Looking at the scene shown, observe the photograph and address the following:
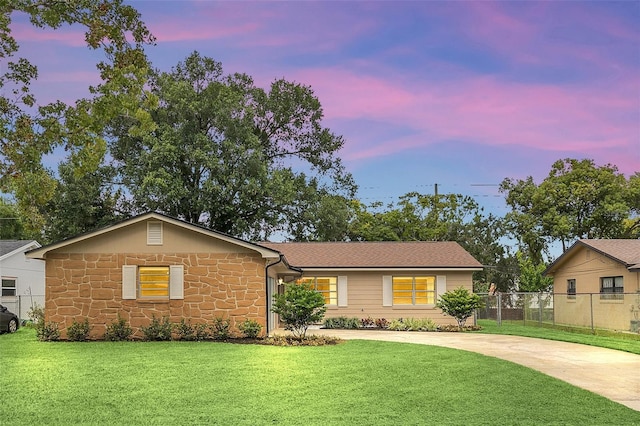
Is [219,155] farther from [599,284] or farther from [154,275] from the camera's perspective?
[599,284]

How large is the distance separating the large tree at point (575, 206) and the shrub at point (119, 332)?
30.8m

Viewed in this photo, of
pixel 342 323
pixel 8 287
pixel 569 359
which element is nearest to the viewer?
pixel 569 359

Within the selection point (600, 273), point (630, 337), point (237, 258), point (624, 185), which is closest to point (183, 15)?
point (237, 258)

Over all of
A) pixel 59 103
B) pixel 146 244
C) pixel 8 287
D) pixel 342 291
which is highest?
pixel 59 103

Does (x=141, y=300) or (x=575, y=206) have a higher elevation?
(x=575, y=206)

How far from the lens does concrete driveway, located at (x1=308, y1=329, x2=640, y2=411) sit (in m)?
10.9

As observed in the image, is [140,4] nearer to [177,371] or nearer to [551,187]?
[177,371]

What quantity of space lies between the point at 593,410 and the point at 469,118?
20822 mm

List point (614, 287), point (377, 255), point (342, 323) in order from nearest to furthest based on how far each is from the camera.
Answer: point (614, 287), point (342, 323), point (377, 255)

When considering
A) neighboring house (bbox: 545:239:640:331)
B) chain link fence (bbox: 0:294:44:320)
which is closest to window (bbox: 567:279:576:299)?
neighboring house (bbox: 545:239:640:331)

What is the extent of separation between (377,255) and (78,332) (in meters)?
14.1

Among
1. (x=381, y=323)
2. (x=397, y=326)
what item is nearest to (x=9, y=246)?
(x=381, y=323)

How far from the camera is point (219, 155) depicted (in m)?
35.9

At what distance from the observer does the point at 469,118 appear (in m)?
28.5
